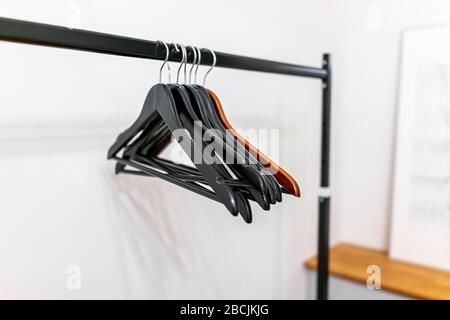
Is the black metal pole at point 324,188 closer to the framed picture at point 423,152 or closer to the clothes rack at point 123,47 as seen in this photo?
the clothes rack at point 123,47

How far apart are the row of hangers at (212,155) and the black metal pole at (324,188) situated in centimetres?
46

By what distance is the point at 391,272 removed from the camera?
154 cm

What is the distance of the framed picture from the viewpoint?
1.46m

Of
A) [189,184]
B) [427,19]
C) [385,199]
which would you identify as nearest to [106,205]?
[189,184]

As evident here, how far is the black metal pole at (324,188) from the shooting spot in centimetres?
116

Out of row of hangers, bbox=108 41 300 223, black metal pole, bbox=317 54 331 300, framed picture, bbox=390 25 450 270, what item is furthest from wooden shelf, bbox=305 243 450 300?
row of hangers, bbox=108 41 300 223

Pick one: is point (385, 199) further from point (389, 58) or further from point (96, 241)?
point (96, 241)

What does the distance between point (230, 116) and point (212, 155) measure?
→ 0.60 meters

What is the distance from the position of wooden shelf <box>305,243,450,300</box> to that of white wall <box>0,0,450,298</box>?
3.1 inches

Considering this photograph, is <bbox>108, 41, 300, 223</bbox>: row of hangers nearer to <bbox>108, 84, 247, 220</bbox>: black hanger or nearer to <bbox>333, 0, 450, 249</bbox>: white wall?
<bbox>108, 84, 247, 220</bbox>: black hanger

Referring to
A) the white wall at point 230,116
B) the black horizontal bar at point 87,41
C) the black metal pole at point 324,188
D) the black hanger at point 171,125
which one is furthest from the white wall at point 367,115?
the black hanger at point 171,125

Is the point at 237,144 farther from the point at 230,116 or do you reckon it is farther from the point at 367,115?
the point at 367,115

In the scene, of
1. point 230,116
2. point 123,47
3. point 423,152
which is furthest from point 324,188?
point 123,47
